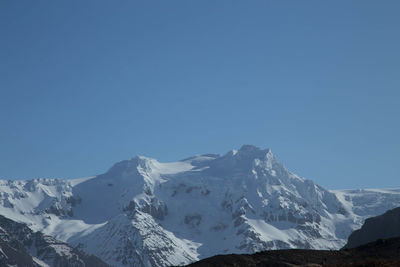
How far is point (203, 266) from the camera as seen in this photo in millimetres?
81938

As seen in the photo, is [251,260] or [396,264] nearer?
[396,264]

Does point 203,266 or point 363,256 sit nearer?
point 203,266

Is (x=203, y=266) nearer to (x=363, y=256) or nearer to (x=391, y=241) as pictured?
(x=363, y=256)

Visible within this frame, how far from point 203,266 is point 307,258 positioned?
701 inches

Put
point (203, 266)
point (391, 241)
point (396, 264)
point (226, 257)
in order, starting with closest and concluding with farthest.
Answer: point (396, 264) → point (203, 266) → point (226, 257) → point (391, 241)

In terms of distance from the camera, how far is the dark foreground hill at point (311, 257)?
84938 mm

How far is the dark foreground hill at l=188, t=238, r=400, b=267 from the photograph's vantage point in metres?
84.9

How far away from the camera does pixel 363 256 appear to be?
92.5 metres

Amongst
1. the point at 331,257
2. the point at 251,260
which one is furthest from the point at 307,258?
the point at 251,260

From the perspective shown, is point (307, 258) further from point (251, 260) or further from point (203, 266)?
point (203, 266)

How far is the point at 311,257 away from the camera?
92875 mm

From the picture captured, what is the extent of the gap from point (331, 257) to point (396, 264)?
22.6 meters

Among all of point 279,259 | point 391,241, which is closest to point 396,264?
point 279,259

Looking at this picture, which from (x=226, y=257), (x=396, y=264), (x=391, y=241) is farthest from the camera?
(x=391, y=241)
